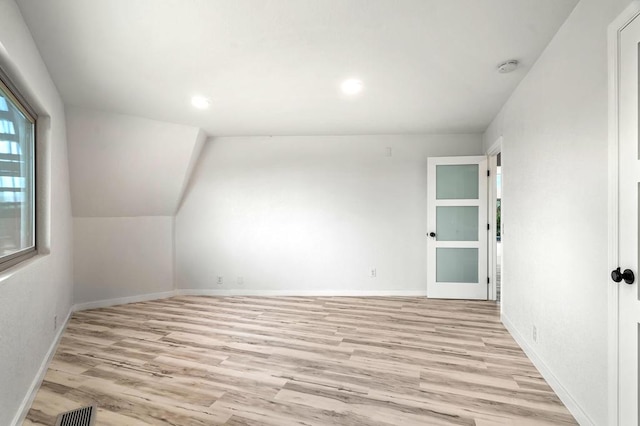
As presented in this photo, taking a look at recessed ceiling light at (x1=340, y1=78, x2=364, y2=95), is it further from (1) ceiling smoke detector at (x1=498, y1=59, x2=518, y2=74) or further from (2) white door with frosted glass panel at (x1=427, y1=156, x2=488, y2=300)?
(2) white door with frosted glass panel at (x1=427, y1=156, x2=488, y2=300)

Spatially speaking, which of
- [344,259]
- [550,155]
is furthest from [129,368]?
[550,155]

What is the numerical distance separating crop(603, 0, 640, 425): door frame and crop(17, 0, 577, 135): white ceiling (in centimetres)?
54

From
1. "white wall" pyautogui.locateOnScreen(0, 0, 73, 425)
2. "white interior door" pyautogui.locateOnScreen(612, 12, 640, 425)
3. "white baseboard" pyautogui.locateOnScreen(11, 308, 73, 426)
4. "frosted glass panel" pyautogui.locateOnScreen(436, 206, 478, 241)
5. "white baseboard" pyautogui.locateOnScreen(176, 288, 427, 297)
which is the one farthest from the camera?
"white baseboard" pyautogui.locateOnScreen(176, 288, 427, 297)

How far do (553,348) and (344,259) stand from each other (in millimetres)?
3084

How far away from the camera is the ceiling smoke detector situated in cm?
277

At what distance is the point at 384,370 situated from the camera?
2756mm

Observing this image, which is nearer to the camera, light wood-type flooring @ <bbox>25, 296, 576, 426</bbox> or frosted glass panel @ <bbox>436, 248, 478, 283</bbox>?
light wood-type flooring @ <bbox>25, 296, 576, 426</bbox>

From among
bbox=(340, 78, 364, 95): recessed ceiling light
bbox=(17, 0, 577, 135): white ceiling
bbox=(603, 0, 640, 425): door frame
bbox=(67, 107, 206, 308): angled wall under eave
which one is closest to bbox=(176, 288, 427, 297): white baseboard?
bbox=(67, 107, 206, 308): angled wall under eave

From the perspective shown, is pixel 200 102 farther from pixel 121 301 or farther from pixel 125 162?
pixel 121 301

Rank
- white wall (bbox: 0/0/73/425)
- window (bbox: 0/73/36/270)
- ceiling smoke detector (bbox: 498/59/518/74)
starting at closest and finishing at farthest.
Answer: white wall (bbox: 0/0/73/425)
window (bbox: 0/73/36/270)
ceiling smoke detector (bbox: 498/59/518/74)

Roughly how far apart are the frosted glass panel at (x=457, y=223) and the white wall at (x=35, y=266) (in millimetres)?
4490

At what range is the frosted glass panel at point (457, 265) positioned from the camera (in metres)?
5.01

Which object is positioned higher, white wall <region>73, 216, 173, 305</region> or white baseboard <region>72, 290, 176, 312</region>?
white wall <region>73, 216, 173, 305</region>

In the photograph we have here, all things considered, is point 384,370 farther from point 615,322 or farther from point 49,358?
point 49,358
